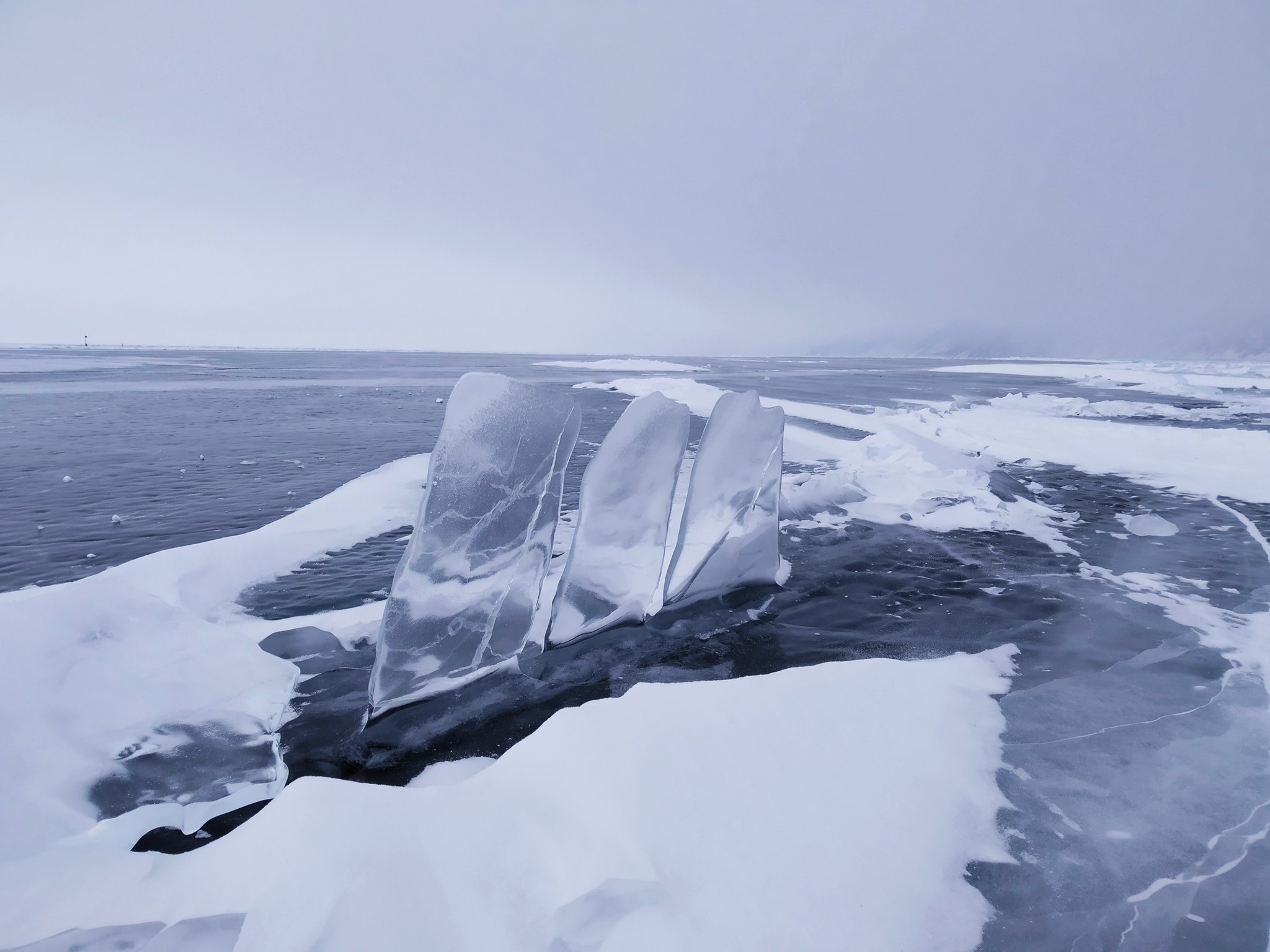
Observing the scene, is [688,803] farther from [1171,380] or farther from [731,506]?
[1171,380]

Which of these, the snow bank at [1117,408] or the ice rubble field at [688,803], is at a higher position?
the snow bank at [1117,408]

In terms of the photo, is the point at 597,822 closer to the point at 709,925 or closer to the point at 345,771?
the point at 709,925

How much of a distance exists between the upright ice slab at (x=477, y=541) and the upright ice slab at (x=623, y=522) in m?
0.40

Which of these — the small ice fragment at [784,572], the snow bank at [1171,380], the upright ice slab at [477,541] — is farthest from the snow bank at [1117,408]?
the upright ice slab at [477,541]

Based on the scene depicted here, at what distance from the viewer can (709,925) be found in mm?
2168

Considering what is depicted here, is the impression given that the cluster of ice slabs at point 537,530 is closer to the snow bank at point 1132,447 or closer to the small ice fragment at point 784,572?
the small ice fragment at point 784,572

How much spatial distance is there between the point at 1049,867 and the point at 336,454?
42.0 feet

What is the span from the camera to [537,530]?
4.31 m

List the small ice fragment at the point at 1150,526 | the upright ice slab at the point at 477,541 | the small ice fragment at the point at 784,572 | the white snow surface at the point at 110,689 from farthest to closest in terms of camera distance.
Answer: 1. the small ice fragment at the point at 1150,526
2. the small ice fragment at the point at 784,572
3. the upright ice slab at the point at 477,541
4. the white snow surface at the point at 110,689

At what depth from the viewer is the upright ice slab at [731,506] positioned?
17.7 feet

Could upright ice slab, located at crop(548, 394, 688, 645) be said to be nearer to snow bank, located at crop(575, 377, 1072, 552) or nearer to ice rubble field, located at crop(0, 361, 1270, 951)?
ice rubble field, located at crop(0, 361, 1270, 951)

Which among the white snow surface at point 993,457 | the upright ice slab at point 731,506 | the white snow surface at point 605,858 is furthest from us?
the white snow surface at point 993,457

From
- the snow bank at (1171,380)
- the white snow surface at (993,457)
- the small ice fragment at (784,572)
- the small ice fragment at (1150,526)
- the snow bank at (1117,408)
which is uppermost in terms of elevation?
the snow bank at (1171,380)

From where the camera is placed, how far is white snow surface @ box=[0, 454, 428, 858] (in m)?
2.72
